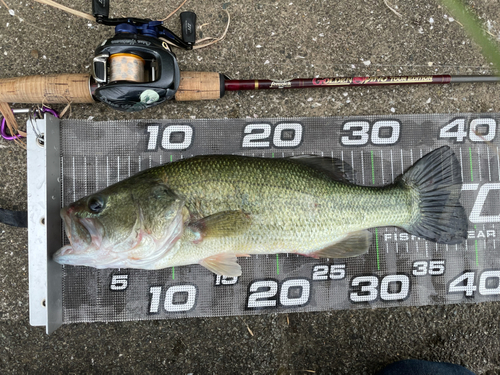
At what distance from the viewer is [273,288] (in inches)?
108

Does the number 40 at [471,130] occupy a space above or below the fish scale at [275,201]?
above

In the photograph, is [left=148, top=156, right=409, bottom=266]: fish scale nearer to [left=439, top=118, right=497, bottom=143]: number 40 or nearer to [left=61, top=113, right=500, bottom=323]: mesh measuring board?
[left=61, top=113, right=500, bottom=323]: mesh measuring board

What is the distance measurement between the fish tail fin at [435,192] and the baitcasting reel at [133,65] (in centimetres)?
191

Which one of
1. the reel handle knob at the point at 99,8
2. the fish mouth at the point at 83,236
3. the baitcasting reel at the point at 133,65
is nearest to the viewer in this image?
the fish mouth at the point at 83,236

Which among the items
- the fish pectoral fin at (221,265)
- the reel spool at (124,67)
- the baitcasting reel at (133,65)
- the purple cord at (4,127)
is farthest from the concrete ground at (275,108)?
the fish pectoral fin at (221,265)

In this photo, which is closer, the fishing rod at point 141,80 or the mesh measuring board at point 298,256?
the fishing rod at point 141,80

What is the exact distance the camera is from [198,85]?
2592 millimetres

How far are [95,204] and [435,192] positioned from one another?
2395 mm

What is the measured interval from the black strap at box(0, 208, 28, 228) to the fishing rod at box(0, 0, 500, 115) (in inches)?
33.3

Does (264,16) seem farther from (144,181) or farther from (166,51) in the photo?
(144,181)

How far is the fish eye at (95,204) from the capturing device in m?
2.08

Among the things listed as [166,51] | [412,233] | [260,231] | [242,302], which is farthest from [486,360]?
[166,51]

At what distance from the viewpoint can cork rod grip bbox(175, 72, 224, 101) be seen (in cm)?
258

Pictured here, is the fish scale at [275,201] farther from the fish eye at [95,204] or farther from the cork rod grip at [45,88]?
the cork rod grip at [45,88]
